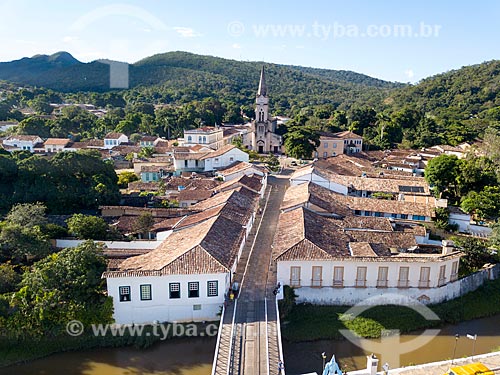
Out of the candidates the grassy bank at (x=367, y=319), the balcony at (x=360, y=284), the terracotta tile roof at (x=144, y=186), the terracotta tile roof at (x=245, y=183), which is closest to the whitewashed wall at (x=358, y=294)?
the balcony at (x=360, y=284)

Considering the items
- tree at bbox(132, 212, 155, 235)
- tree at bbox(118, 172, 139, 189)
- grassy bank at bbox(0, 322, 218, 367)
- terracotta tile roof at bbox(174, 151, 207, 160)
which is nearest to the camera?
grassy bank at bbox(0, 322, 218, 367)

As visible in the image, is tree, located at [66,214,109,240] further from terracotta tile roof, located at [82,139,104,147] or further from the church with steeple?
terracotta tile roof, located at [82,139,104,147]

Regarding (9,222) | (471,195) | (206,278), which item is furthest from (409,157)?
(9,222)

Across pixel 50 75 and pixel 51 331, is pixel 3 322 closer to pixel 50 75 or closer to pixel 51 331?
pixel 51 331

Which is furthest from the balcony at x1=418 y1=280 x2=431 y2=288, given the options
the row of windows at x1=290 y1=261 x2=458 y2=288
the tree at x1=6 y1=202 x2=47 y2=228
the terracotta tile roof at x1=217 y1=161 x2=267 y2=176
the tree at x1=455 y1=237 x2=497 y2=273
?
the tree at x1=6 y1=202 x2=47 y2=228

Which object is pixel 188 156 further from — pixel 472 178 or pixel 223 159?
pixel 472 178
